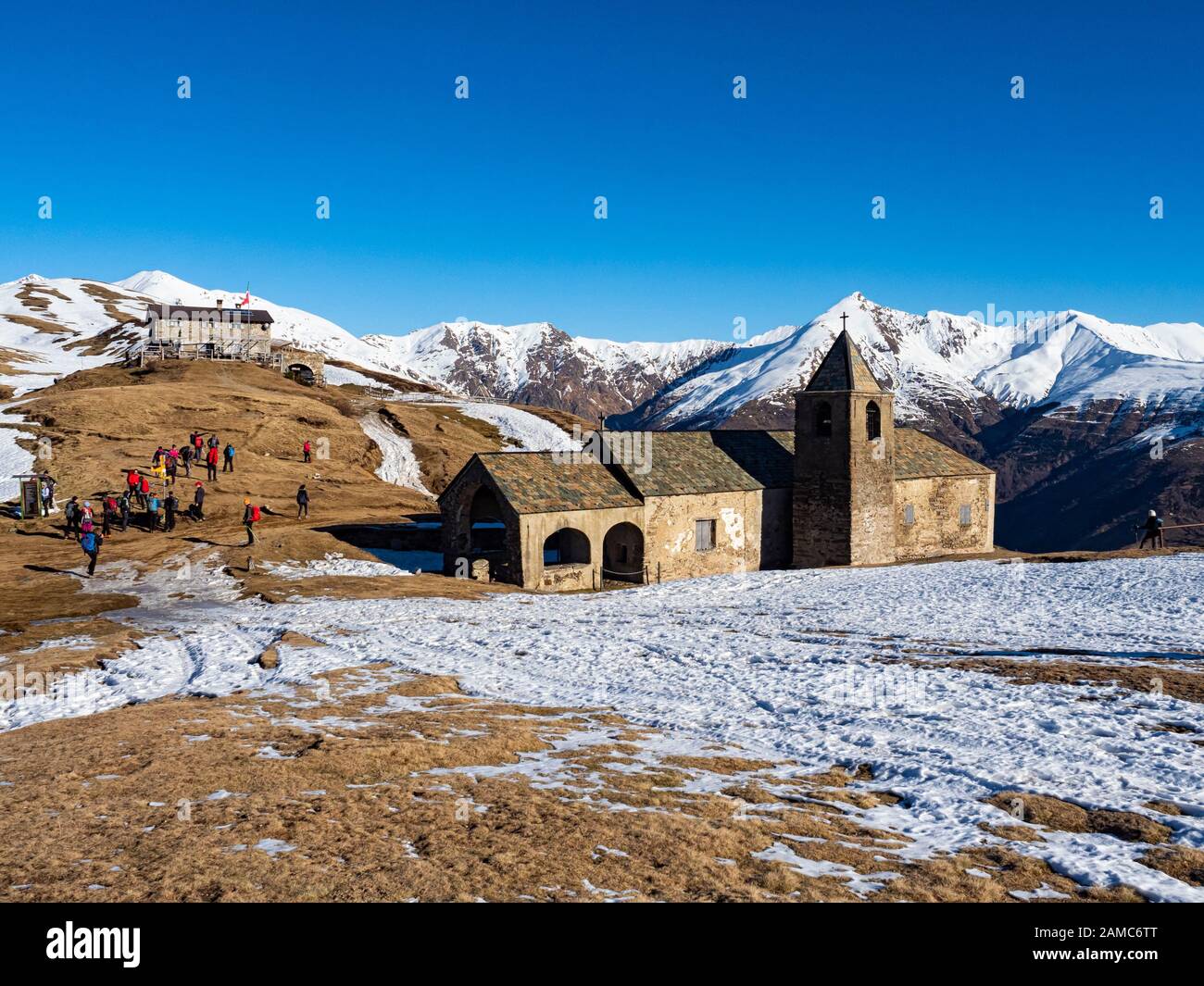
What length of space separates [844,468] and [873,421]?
10.5 feet

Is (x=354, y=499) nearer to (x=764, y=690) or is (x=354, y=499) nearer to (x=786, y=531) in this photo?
(x=786, y=531)

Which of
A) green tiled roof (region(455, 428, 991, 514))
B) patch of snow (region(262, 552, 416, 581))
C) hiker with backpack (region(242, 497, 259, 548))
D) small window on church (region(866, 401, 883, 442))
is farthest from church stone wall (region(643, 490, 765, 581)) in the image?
hiker with backpack (region(242, 497, 259, 548))

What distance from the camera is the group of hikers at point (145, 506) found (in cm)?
3744

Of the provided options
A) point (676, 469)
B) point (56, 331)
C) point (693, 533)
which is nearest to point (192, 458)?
point (676, 469)

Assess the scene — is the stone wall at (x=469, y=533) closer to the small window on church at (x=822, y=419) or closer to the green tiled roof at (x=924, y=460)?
the small window on church at (x=822, y=419)

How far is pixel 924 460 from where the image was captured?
4894cm

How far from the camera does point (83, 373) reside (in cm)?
7812

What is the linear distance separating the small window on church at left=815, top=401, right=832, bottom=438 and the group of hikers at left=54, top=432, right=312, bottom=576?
24999 mm

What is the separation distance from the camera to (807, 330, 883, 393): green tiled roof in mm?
44000

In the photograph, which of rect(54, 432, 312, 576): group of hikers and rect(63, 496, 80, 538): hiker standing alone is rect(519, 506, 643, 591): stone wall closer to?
rect(54, 432, 312, 576): group of hikers

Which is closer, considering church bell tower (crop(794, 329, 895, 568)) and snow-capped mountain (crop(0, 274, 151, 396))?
church bell tower (crop(794, 329, 895, 568))

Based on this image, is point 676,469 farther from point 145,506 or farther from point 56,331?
point 56,331
